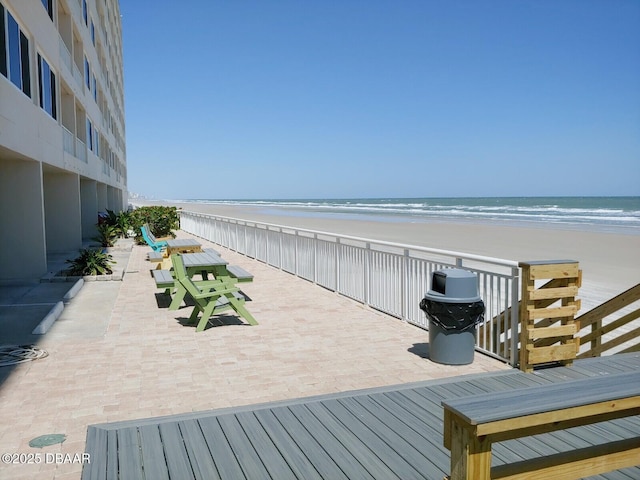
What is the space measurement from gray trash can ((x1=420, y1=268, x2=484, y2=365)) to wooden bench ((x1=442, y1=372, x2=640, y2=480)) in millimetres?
3286

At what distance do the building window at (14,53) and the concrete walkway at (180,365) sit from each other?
5096 mm

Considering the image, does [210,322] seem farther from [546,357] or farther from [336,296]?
[546,357]

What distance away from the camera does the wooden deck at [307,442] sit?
3457 mm

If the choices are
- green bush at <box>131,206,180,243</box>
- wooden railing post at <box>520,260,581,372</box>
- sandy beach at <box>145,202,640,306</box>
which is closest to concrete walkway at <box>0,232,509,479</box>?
wooden railing post at <box>520,260,581,372</box>

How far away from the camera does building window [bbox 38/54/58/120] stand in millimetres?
13562

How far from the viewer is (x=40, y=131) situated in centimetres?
1279

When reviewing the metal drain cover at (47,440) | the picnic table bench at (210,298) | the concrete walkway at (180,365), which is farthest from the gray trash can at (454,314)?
the metal drain cover at (47,440)

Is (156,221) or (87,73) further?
(156,221)

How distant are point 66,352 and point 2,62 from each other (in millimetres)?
6739

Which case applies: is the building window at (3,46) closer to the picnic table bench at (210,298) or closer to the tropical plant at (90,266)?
the tropical plant at (90,266)

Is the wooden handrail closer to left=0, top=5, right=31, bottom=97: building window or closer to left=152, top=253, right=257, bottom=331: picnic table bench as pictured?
left=152, top=253, right=257, bottom=331: picnic table bench

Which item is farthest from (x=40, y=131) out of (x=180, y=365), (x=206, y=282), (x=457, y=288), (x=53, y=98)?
(x=457, y=288)

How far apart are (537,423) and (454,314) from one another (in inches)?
142

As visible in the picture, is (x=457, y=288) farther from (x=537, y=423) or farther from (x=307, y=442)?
(x=537, y=423)
